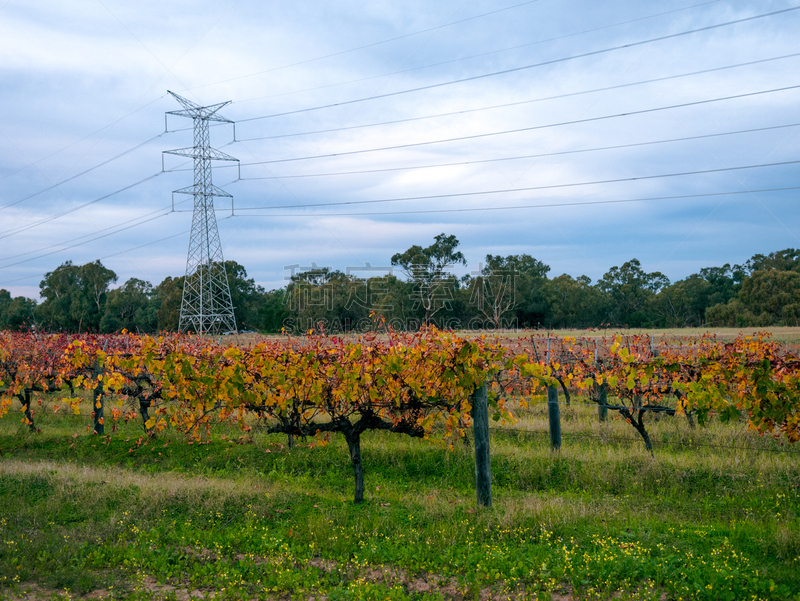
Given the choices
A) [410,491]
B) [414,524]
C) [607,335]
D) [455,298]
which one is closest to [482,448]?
[414,524]

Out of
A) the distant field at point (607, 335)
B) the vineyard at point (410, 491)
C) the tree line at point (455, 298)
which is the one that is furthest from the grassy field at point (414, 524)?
the tree line at point (455, 298)

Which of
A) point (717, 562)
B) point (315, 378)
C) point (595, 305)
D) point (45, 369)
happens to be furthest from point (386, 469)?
point (595, 305)

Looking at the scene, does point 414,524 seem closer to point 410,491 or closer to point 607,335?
point 410,491

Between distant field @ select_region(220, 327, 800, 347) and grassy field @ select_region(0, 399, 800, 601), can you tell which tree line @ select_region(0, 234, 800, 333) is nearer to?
distant field @ select_region(220, 327, 800, 347)

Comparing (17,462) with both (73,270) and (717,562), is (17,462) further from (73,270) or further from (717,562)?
(73,270)

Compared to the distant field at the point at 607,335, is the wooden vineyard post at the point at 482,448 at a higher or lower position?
lower

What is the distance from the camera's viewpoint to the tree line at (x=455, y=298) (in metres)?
54.0

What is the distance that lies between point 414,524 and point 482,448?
1175 millimetres

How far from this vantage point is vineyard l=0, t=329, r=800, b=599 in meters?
4.56

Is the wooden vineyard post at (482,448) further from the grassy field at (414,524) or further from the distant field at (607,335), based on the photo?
the distant field at (607,335)

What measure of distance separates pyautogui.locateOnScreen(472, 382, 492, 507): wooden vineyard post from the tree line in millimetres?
43455

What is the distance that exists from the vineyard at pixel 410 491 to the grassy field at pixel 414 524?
0.09 ft

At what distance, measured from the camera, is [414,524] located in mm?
5797

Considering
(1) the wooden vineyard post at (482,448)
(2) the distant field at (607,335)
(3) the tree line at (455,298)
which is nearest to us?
(1) the wooden vineyard post at (482,448)
